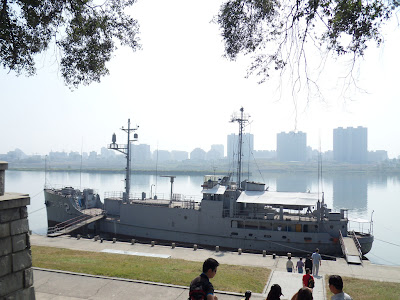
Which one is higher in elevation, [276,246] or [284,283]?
[284,283]

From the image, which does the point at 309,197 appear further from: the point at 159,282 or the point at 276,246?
the point at 159,282

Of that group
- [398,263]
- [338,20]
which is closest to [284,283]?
[338,20]

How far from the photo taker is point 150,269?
1212 cm

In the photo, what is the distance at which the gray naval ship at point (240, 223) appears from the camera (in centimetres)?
2277

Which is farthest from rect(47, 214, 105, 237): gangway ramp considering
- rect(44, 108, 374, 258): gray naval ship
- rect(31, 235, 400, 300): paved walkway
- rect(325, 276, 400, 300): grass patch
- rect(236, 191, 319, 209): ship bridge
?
rect(325, 276, 400, 300): grass patch

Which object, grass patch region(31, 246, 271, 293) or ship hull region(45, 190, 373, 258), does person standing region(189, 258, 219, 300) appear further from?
ship hull region(45, 190, 373, 258)

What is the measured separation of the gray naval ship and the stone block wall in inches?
726

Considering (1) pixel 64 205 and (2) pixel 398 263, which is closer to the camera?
(2) pixel 398 263

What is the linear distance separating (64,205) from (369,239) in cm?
2642

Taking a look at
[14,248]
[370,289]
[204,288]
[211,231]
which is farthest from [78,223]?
[204,288]

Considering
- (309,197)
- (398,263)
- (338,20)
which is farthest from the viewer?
(398,263)

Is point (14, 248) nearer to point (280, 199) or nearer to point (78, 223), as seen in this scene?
point (280, 199)

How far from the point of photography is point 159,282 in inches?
415

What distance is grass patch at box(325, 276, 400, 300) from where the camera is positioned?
10.2 m
